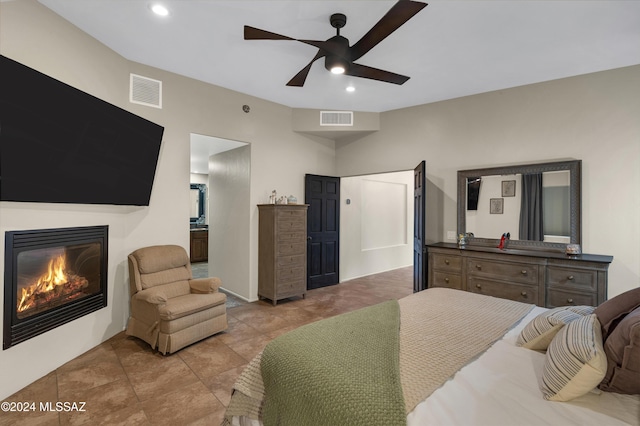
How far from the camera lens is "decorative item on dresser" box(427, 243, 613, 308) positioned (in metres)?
2.95

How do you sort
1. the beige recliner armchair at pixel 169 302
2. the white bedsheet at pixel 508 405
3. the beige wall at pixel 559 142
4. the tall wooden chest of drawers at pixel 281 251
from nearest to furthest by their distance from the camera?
the white bedsheet at pixel 508 405, the beige recliner armchair at pixel 169 302, the beige wall at pixel 559 142, the tall wooden chest of drawers at pixel 281 251

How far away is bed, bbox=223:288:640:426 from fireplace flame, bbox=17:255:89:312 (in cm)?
206

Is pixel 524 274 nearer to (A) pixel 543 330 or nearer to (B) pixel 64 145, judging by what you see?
(A) pixel 543 330

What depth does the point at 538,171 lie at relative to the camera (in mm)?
3611

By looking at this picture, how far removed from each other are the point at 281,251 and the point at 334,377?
127 inches

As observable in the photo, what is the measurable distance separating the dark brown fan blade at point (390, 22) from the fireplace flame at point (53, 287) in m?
3.26

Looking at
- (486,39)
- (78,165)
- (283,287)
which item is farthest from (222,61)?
(283,287)

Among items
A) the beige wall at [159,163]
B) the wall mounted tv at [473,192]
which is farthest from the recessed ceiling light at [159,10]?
the wall mounted tv at [473,192]

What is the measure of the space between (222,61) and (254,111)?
119cm

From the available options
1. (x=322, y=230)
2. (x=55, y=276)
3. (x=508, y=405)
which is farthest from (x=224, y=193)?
(x=508, y=405)

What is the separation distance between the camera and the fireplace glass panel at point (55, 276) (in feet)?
7.86

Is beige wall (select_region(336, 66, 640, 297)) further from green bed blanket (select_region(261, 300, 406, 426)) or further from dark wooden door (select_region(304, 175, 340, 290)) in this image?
green bed blanket (select_region(261, 300, 406, 426))

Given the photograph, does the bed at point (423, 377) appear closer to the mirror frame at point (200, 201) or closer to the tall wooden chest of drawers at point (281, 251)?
the tall wooden chest of drawers at point (281, 251)

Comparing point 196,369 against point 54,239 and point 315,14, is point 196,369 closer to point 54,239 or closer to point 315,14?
point 54,239
